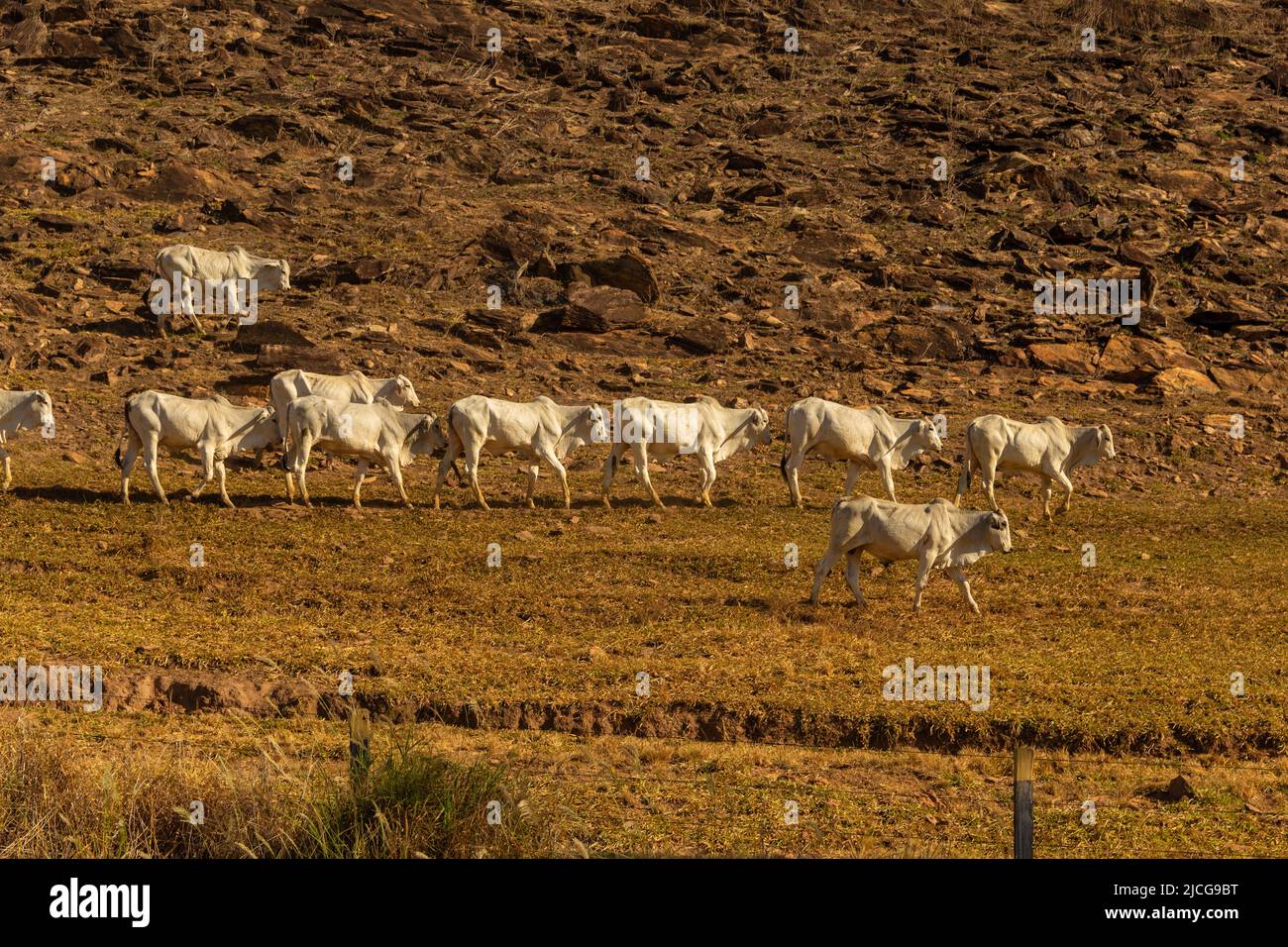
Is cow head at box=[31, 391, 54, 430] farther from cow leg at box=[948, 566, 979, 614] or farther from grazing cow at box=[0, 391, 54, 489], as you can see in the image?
cow leg at box=[948, 566, 979, 614]

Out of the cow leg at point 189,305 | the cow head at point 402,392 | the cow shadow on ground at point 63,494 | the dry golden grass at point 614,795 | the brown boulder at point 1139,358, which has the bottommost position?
the dry golden grass at point 614,795

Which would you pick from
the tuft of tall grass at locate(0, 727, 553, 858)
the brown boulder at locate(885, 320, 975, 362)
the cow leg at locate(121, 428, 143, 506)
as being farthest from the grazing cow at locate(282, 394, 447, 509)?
the brown boulder at locate(885, 320, 975, 362)

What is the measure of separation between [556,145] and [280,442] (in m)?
26.2

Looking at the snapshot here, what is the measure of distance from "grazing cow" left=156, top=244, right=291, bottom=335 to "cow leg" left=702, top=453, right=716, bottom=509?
1298 centimetres

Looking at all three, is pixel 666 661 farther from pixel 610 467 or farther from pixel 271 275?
pixel 271 275

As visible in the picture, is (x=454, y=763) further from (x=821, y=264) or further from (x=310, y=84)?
(x=310, y=84)

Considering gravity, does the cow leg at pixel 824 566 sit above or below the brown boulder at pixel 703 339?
below

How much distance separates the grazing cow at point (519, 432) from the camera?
2291 centimetres

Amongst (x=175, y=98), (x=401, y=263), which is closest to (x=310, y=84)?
(x=175, y=98)

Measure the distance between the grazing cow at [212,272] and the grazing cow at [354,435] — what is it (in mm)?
10454

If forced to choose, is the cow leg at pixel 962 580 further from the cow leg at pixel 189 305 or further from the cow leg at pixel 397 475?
the cow leg at pixel 189 305

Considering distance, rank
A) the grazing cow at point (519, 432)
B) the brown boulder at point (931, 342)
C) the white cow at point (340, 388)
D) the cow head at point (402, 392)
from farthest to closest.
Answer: the brown boulder at point (931, 342) → the cow head at point (402, 392) → the white cow at point (340, 388) → the grazing cow at point (519, 432)

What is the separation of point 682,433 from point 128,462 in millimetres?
8291

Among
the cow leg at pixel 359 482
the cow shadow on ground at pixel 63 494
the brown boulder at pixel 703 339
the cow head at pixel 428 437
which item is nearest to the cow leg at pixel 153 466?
the cow shadow on ground at pixel 63 494
